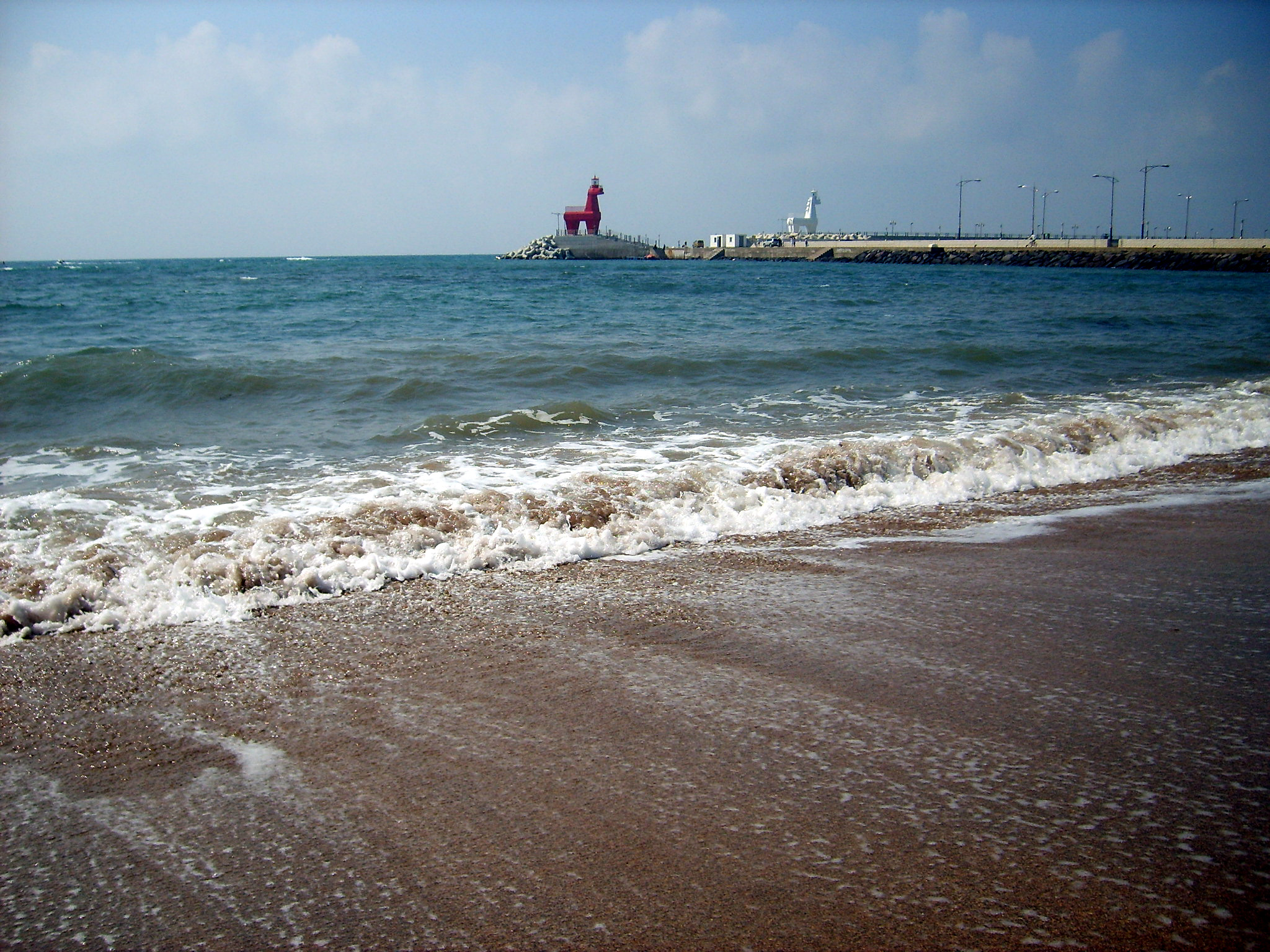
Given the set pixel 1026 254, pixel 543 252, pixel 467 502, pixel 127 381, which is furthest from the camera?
pixel 543 252

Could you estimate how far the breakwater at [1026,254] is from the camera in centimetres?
5497

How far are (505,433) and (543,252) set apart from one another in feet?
303

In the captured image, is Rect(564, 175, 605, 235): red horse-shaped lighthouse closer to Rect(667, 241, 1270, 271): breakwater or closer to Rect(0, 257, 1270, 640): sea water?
Rect(667, 241, 1270, 271): breakwater

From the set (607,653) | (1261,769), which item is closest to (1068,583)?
(1261,769)

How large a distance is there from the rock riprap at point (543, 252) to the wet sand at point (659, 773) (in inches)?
3708

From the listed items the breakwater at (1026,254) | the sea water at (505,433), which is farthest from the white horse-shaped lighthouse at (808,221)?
the sea water at (505,433)

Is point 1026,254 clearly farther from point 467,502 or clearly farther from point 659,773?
point 659,773

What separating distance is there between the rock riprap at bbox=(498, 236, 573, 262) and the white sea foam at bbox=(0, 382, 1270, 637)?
89841 mm

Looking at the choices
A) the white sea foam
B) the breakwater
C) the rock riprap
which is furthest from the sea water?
the rock riprap

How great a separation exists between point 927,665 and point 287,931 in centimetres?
244

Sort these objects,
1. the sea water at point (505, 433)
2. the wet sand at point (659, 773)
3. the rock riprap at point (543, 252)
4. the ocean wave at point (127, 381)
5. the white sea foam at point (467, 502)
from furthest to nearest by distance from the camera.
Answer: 1. the rock riprap at point (543, 252)
2. the ocean wave at point (127, 381)
3. the sea water at point (505, 433)
4. the white sea foam at point (467, 502)
5. the wet sand at point (659, 773)

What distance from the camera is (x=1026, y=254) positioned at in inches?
2660

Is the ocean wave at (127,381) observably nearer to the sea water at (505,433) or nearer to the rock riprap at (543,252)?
the sea water at (505,433)

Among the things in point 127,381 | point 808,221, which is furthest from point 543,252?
point 127,381
